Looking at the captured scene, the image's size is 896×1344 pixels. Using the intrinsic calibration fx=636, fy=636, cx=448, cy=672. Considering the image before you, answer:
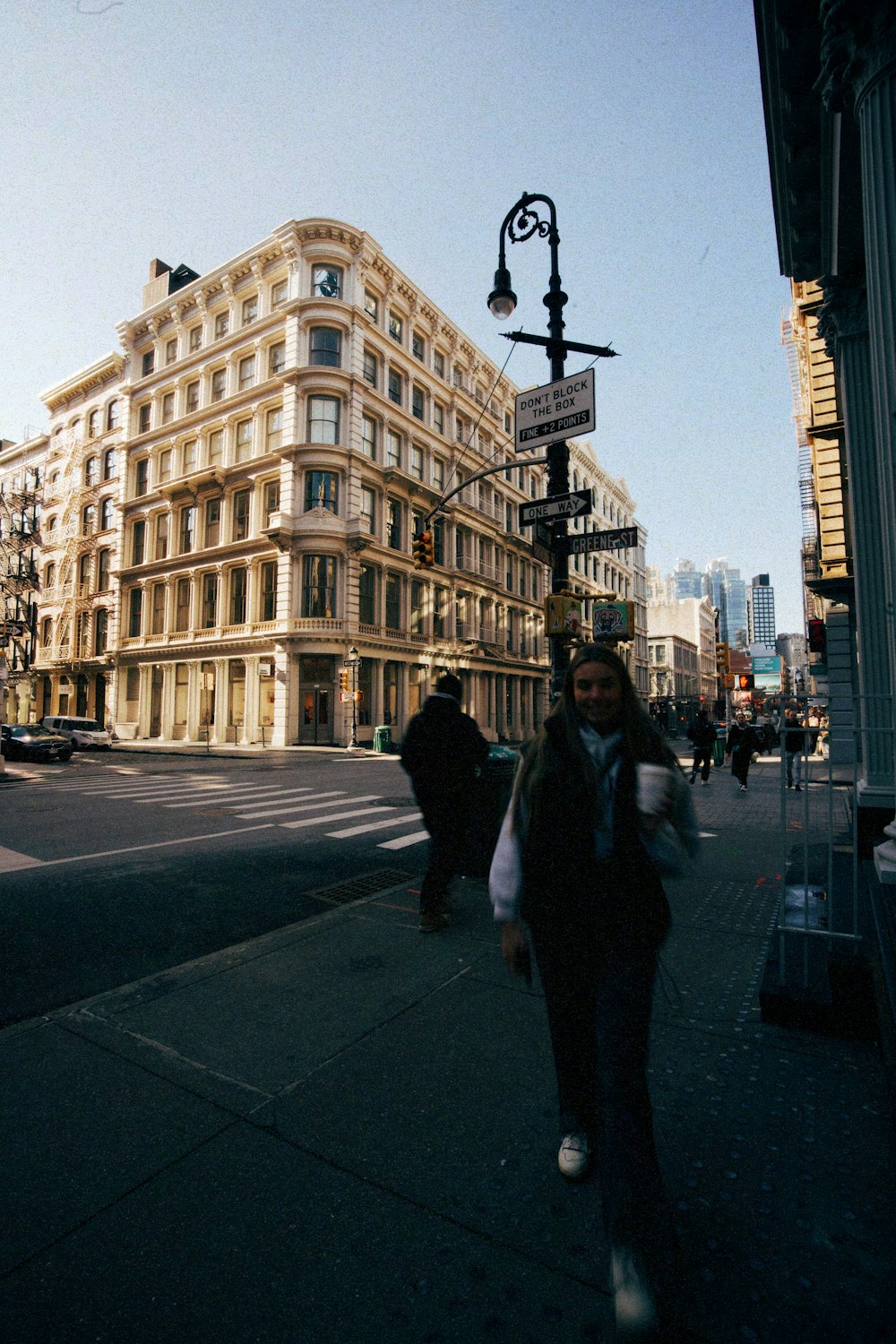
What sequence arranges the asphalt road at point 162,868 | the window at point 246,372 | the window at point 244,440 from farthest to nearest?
1. the window at point 246,372
2. the window at point 244,440
3. the asphalt road at point 162,868

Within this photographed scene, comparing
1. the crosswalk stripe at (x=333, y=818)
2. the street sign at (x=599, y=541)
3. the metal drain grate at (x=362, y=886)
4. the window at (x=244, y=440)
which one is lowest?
the metal drain grate at (x=362, y=886)

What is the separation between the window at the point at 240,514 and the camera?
3335 centimetres

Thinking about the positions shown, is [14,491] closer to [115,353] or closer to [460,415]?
[115,353]

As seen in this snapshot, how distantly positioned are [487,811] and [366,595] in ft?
90.6

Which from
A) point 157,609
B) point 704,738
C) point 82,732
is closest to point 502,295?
point 704,738

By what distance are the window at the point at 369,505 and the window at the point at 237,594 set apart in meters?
6.93

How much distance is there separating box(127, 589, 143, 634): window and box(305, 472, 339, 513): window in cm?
1383

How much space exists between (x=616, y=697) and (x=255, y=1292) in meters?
2.10

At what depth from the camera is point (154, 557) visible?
37594 mm

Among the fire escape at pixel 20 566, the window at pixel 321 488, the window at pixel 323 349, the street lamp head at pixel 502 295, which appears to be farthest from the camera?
the fire escape at pixel 20 566

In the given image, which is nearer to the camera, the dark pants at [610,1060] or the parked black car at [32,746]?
the dark pants at [610,1060]

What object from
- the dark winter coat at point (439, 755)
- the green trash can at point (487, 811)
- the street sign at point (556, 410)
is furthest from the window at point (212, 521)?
the dark winter coat at point (439, 755)

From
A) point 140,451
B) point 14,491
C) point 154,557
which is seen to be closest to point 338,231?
point 140,451

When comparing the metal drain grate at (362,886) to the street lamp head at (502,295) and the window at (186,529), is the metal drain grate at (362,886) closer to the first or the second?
the street lamp head at (502,295)
